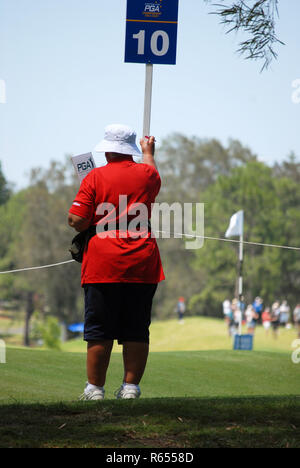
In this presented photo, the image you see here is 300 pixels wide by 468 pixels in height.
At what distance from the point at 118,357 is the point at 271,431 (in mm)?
4671

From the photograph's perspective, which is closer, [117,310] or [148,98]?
[117,310]

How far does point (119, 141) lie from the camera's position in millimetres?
4336

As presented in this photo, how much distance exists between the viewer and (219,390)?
20.8 feet

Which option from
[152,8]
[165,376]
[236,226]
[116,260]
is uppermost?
[152,8]

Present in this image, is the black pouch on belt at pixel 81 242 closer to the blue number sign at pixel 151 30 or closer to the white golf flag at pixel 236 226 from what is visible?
the blue number sign at pixel 151 30

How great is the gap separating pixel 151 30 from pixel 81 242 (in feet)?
6.78

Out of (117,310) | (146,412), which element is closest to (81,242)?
(117,310)

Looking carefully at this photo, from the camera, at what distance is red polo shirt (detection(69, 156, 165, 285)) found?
4062 mm

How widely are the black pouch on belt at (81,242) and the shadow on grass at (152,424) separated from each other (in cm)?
93

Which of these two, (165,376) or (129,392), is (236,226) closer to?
(165,376)

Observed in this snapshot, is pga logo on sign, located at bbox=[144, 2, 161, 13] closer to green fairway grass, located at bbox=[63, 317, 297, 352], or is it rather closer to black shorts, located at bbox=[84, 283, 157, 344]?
black shorts, located at bbox=[84, 283, 157, 344]

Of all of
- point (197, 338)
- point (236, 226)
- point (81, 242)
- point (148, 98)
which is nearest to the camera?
point (81, 242)

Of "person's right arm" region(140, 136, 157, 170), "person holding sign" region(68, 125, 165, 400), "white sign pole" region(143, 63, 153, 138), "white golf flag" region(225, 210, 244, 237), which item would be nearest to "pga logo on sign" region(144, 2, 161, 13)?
"white sign pole" region(143, 63, 153, 138)

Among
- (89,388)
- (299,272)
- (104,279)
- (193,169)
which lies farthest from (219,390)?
(193,169)
